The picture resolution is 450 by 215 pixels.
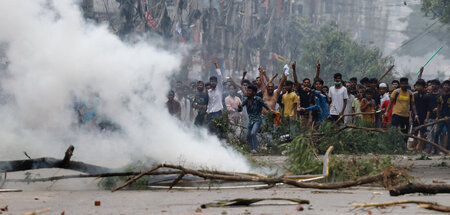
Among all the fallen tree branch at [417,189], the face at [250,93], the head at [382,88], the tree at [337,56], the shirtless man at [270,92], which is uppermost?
the tree at [337,56]

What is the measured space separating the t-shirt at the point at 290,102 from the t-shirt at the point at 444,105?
111 inches

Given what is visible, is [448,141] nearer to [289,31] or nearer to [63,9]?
[63,9]

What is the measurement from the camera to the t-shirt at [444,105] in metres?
13.7

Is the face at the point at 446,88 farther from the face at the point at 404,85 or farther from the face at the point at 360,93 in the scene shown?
the face at the point at 360,93

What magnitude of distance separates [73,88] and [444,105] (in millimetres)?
7455

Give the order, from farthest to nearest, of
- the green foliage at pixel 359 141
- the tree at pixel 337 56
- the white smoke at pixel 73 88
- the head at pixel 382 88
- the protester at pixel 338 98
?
the tree at pixel 337 56
the head at pixel 382 88
the protester at pixel 338 98
the green foliage at pixel 359 141
the white smoke at pixel 73 88

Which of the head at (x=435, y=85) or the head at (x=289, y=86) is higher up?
the head at (x=435, y=85)

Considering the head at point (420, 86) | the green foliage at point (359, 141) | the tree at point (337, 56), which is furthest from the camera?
the tree at point (337, 56)

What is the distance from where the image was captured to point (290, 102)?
→ 1370cm

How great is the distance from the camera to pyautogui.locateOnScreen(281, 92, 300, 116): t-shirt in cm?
1363

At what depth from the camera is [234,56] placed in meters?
42.7

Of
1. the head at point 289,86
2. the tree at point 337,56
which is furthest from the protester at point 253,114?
the tree at point 337,56

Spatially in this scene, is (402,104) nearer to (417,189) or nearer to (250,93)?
(250,93)

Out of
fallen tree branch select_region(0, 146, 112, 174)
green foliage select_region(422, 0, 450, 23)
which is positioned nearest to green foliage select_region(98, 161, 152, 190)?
fallen tree branch select_region(0, 146, 112, 174)
